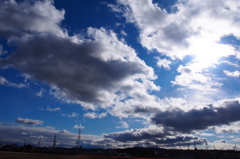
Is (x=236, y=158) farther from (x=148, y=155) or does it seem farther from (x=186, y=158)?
(x=148, y=155)

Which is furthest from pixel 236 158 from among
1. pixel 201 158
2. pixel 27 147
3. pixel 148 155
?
pixel 27 147

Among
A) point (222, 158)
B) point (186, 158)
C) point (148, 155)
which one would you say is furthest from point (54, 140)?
point (222, 158)

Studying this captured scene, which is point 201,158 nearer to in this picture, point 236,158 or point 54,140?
point 236,158

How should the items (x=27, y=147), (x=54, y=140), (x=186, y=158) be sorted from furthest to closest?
(x=54, y=140)
(x=27, y=147)
(x=186, y=158)

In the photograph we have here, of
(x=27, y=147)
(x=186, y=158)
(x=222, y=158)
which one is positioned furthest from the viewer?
(x=27, y=147)

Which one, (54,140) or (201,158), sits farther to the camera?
(54,140)

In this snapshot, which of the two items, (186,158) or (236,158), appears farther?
(186,158)

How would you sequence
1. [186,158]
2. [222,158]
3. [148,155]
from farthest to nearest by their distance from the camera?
[148,155] → [186,158] → [222,158]

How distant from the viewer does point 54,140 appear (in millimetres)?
192375

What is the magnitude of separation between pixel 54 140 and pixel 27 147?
3258 cm

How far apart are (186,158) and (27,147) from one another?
125962mm

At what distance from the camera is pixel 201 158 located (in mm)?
91562

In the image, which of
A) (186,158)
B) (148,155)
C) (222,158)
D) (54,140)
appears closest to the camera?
(222,158)

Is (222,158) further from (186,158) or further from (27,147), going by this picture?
(27,147)
